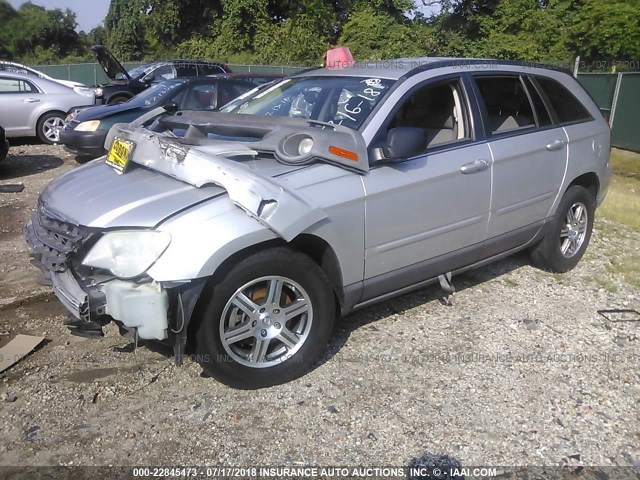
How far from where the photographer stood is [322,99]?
12.9ft

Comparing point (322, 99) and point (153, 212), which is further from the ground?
point (322, 99)

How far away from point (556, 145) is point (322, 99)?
1.95m

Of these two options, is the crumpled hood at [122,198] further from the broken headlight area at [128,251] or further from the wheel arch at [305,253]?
the wheel arch at [305,253]

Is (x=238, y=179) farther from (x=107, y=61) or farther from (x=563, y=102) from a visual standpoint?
(x=107, y=61)

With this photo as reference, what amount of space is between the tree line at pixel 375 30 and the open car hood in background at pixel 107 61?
14.8 meters

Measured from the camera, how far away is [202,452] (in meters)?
2.75

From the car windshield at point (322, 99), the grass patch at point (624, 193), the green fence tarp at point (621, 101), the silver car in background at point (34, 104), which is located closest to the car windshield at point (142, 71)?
the silver car in background at point (34, 104)

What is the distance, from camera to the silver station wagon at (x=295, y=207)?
280 cm

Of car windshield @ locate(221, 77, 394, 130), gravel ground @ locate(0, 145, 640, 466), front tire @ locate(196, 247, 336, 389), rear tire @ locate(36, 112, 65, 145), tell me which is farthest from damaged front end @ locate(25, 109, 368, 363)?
rear tire @ locate(36, 112, 65, 145)

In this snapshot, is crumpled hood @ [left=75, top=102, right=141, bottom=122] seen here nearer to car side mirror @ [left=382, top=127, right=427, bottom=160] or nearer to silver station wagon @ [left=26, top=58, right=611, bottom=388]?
silver station wagon @ [left=26, top=58, right=611, bottom=388]

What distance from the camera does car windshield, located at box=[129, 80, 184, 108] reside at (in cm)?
894

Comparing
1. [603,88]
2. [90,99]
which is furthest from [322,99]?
[603,88]

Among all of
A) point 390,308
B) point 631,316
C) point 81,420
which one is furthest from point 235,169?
point 631,316

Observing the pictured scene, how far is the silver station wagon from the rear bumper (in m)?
4.82
